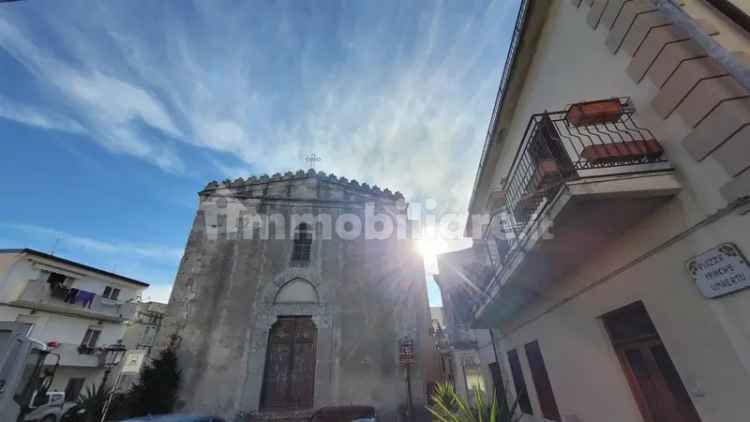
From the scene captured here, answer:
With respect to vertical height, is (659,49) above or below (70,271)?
below

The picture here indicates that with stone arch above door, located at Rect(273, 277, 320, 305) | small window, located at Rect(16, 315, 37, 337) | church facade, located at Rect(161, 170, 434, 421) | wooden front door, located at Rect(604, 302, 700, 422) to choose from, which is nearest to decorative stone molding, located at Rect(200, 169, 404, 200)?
church facade, located at Rect(161, 170, 434, 421)

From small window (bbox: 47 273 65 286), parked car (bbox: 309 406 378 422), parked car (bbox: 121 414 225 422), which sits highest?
small window (bbox: 47 273 65 286)

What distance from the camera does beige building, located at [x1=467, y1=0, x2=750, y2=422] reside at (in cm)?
251

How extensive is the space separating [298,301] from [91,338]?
21275 mm

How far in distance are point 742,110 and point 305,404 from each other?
12.2 meters

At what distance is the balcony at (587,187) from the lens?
297 centimetres

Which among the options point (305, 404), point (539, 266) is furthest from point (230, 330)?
point (539, 266)

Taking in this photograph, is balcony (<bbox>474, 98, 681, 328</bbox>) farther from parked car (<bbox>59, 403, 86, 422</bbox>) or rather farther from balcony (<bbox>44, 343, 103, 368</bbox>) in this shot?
balcony (<bbox>44, 343, 103, 368</bbox>)

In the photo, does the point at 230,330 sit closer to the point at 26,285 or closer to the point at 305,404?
the point at 305,404

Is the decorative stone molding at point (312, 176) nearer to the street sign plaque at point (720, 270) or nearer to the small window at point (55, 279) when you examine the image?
the street sign plaque at point (720, 270)

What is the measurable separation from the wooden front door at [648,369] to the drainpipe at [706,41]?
249 centimetres

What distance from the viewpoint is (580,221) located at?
11.4ft

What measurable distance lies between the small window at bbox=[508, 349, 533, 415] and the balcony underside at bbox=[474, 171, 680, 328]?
9.98ft

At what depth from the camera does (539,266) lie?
184 inches
